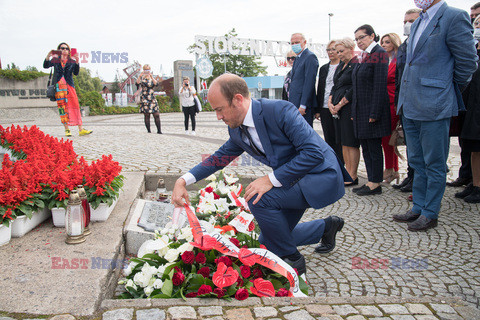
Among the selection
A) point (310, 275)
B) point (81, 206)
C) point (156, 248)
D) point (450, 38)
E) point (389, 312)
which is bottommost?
point (310, 275)

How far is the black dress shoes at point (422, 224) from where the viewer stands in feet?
12.3

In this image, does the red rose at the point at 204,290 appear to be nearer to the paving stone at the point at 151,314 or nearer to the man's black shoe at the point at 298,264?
the paving stone at the point at 151,314

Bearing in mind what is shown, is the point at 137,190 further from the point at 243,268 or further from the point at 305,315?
the point at 305,315

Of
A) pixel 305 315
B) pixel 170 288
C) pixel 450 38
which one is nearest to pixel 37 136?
pixel 170 288

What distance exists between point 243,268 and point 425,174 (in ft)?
8.64

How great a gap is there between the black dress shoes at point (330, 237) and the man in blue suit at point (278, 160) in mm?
604

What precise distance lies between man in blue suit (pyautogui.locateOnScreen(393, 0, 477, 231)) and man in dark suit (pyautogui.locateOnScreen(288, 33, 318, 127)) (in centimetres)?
203

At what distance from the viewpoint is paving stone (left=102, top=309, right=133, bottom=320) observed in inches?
75.9

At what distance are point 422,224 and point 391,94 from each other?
213 cm

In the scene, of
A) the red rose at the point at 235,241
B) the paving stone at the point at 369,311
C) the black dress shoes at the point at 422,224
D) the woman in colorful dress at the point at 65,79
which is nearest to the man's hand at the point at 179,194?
the red rose at the point at 235,241

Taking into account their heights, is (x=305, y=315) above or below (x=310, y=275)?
above

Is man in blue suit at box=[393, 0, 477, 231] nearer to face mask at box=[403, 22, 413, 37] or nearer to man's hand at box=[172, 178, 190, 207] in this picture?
face mask at box=[403, 22, 413, 37]

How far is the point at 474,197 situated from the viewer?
4.54m

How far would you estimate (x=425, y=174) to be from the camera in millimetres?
4027
